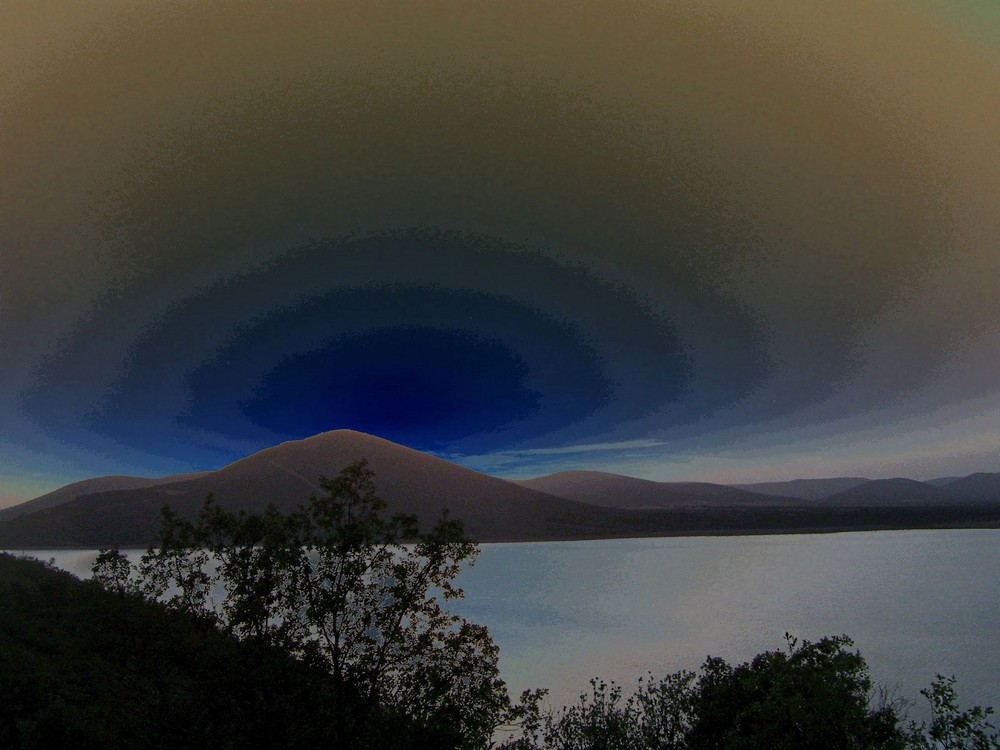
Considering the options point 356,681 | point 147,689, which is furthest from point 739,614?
point 356,681

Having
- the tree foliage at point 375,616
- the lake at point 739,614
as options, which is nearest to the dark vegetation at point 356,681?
the tree foliage at point 375,616

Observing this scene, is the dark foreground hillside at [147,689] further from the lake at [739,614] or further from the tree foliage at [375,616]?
the lake at [739,614]

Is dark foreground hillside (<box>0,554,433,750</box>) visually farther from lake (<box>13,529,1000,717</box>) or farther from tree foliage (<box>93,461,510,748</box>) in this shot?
lake (<box>13,529,1000,717</box>)

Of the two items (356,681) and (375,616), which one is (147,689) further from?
(375,616)

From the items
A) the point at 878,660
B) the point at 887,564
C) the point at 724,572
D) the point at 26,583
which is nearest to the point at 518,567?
the point at 724,572

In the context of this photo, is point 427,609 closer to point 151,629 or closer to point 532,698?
point 532,698

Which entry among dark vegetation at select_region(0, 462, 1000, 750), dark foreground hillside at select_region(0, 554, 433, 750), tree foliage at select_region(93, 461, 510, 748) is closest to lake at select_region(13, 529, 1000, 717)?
dark vegetation at select_region(0, 462, 1000, 750)
